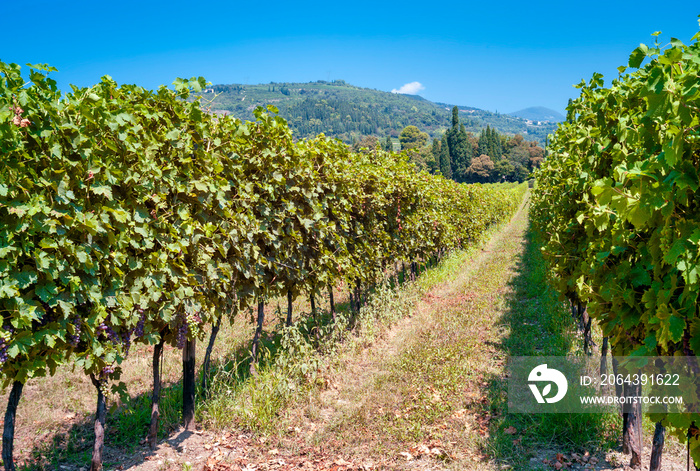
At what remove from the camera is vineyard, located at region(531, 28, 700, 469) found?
2236mm

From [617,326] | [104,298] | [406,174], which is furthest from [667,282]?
[406,174]

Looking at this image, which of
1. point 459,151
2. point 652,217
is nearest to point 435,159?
point 459,151

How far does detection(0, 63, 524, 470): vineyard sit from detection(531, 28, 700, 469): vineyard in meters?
3.48

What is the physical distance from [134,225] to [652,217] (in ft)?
12.4

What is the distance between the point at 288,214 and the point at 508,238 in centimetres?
2103

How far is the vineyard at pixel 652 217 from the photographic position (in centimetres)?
224

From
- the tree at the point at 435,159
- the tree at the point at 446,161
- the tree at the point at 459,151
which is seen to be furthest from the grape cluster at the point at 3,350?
the tree at the point at 459,151

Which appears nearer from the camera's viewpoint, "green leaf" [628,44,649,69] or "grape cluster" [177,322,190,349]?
"green leaf" [628,44,649,69]

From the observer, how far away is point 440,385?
5.65 m

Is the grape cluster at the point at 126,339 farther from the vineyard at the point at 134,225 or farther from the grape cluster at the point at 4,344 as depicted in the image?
the grape cluster at the point at 4,344

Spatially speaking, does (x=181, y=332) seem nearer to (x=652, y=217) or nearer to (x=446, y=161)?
(x=652, y=217)

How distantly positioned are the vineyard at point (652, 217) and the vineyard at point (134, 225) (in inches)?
137

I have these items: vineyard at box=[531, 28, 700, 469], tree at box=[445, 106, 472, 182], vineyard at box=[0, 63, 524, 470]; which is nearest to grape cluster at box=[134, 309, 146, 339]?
vineyard at box=[0, 63, 524, 470]

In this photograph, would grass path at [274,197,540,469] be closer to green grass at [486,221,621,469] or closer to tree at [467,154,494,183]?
green grass at [486,221,621,469]
